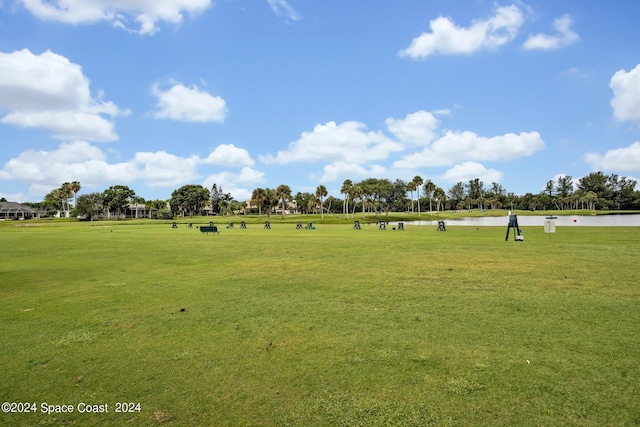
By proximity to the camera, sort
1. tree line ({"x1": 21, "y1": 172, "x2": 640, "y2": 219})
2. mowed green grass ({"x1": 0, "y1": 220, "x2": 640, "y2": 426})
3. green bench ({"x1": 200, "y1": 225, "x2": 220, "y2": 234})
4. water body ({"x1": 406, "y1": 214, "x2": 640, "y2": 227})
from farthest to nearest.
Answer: tree line ({"x1": 21, "y1": 172, "x2": 640, "y2": 219}) < water body ({"x1": 406, "y1": 214, "x2": 640, "y2": 227}) < green bench ({"x1": 200, "y1": 225, "x2": 220, "y2": 234}) < mowed green grass ({"x1": 0, "y1": 220, "x2": 640, "y2": 426})

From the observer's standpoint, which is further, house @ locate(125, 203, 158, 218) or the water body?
house @ locate(125, 203, 158, 218)

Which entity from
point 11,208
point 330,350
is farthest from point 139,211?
point 330,350

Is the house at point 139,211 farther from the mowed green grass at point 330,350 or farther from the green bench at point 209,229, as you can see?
the mowed green grass at point 330,350

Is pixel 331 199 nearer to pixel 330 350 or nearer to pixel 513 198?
pixel 513 198

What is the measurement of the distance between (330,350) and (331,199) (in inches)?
6954

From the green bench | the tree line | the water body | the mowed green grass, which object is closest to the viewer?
the mowed green grass

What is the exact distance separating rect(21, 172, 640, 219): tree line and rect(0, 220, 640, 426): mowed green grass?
105718 mm

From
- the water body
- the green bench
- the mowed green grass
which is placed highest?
the green bench

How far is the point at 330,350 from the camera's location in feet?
20.2

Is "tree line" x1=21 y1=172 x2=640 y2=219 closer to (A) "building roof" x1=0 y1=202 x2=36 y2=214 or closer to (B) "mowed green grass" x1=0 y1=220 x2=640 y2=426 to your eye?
(A) "building roof" x1=0 y1=202 x2=36 y2=214

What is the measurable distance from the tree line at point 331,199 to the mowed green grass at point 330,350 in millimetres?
105718

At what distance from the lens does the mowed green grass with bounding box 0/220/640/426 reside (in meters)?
4.49

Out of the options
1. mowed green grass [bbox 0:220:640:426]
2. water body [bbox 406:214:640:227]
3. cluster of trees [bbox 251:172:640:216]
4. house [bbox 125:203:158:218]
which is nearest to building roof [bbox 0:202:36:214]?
house [bbox 125:203:158:218]

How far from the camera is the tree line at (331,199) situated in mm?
127188
